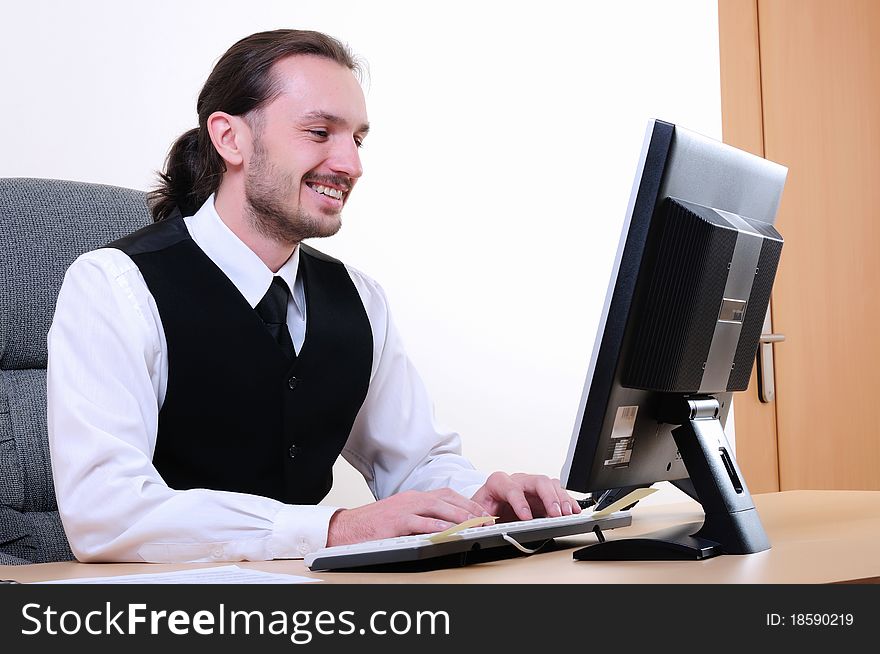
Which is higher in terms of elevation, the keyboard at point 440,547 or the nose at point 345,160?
the nose at point 345,160

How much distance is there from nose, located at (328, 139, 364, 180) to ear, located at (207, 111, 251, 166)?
0.48ft

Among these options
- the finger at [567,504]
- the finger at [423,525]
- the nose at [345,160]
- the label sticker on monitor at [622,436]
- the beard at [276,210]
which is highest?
the nose at [345,160]

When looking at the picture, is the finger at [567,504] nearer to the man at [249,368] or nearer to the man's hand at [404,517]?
the man at [249,368]

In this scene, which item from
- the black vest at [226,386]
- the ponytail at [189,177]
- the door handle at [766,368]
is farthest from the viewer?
the door handle at [766,368]

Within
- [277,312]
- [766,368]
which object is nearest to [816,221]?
[766,368]

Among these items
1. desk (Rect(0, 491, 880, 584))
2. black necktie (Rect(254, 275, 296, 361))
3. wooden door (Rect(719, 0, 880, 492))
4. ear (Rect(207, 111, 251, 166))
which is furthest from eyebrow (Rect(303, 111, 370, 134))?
wooden door (Rect(719, 0, 880, 492))

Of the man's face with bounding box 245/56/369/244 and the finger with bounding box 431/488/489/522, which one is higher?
the man's face with bounding box 245/56/369/244

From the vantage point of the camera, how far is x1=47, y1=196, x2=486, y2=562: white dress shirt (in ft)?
3.57

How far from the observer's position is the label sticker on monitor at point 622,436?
3.20 ft

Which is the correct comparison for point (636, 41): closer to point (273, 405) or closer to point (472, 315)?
point (472, 315)

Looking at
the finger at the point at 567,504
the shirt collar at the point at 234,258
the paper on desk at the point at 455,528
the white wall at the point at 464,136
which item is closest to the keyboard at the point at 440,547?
the paper on desk at the point at 455,528

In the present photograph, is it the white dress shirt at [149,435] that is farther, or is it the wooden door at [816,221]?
the wooden door at [816,221]

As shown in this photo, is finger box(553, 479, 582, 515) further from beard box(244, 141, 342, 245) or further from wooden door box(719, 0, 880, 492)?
wooden door box(719, 0, 880, 492)

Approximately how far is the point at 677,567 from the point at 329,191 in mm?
843
